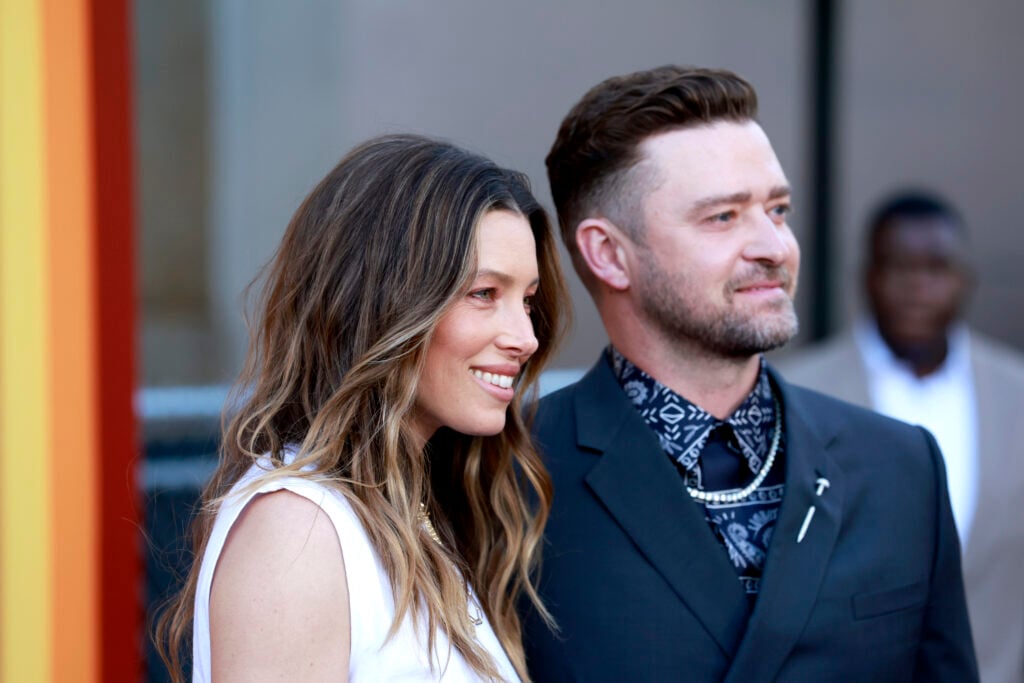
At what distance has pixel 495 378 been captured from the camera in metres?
1.59

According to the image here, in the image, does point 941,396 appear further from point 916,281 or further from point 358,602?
point 358,602

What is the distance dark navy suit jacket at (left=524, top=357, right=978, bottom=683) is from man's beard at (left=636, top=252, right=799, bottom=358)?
13 centimetres

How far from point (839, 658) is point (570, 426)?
52 cm

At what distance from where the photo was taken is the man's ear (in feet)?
6.47

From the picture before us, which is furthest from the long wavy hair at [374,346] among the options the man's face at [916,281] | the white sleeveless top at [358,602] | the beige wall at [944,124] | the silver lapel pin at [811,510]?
the beige wall at [944,124]

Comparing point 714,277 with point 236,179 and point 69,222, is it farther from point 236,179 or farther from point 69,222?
point 236,179

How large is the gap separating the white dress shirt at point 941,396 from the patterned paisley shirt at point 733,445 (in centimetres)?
139

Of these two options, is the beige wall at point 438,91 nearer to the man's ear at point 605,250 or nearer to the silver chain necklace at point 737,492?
the man's ear at point 605,250

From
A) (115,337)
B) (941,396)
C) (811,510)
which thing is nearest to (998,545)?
(941,396)

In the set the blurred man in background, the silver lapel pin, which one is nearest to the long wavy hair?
the silver lapel pin

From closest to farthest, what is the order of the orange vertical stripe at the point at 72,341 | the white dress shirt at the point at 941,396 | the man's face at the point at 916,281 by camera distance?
the orange vertical stripe at the point at 72,341 < the white dress shirt at the point at 941,396 < the man's face at the point at 916,281

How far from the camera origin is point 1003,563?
3.04 metres

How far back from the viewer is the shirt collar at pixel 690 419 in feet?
6.21

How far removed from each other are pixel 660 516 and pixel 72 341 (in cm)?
112
